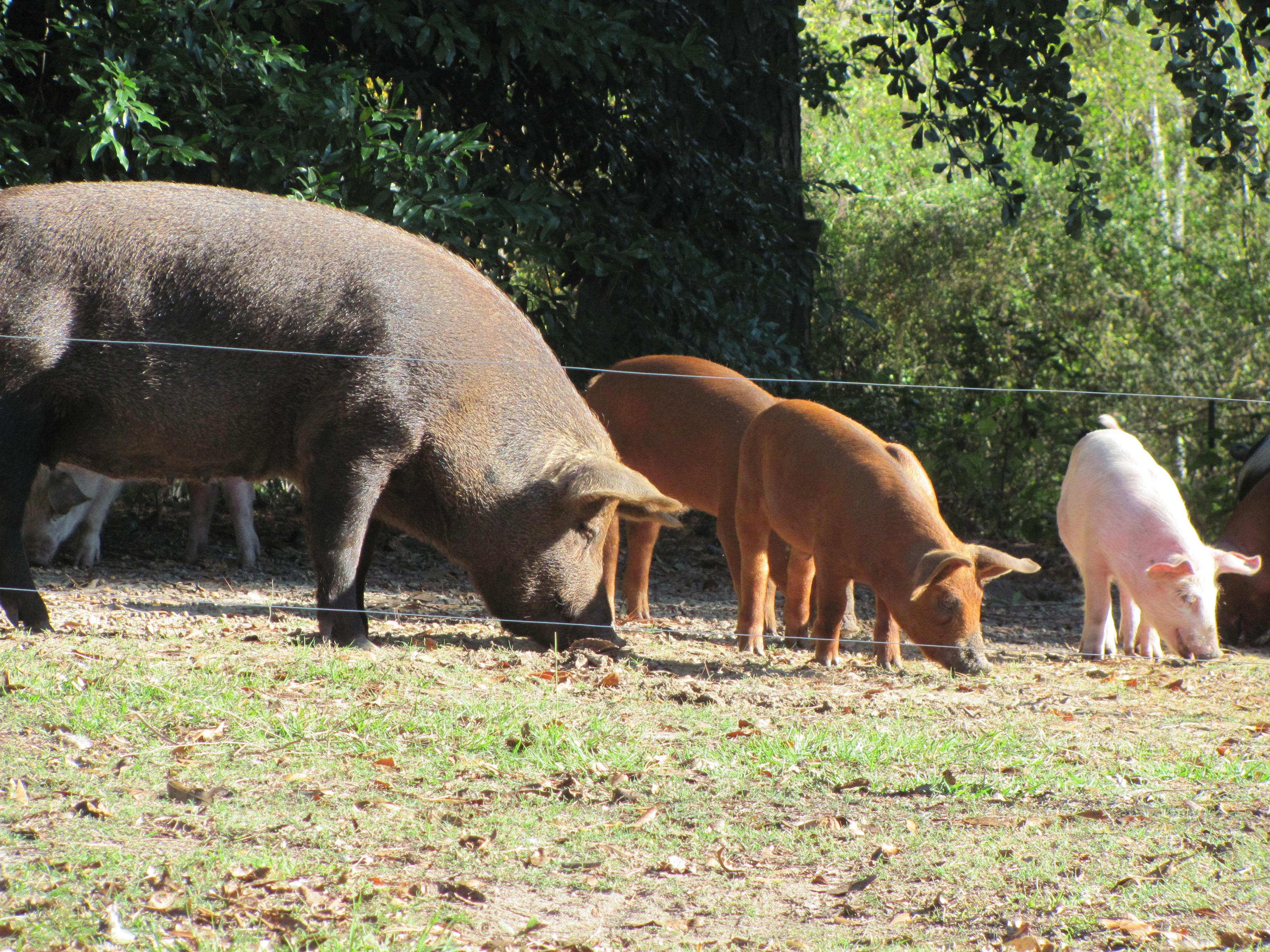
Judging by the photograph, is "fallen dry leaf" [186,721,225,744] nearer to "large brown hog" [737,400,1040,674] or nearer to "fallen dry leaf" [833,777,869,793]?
"fallen dry leaf" [833,777,869,793]

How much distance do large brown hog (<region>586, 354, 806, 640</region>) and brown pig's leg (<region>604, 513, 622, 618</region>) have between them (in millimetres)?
715

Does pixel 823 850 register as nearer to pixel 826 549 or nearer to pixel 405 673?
pixel 405 673

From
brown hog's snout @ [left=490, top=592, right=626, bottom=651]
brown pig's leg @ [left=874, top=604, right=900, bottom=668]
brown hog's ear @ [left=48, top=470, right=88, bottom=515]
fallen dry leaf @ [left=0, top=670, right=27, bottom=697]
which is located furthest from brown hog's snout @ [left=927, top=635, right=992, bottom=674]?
brown hog's ear @ [left=48, top=470, right=88, bottom=515]

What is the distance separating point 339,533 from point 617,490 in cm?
123

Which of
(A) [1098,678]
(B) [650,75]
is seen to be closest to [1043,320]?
(B) [650,75]

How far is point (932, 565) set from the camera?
5621 mm

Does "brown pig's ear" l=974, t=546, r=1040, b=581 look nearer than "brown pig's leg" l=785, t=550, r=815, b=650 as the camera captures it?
Yes

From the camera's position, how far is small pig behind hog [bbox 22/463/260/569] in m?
9.17

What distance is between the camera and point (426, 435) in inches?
230

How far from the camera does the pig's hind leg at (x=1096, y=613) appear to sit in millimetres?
7402

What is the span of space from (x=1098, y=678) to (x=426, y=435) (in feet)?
11.3

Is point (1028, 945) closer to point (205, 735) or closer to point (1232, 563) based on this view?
point (205, 735)

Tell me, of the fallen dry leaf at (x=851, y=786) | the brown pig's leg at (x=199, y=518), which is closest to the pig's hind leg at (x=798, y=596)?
the fallen dry leaf at (x=851, y=786)

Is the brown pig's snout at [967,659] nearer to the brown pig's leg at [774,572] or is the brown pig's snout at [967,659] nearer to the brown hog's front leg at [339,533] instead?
the brown pig's leg at [774,572]
